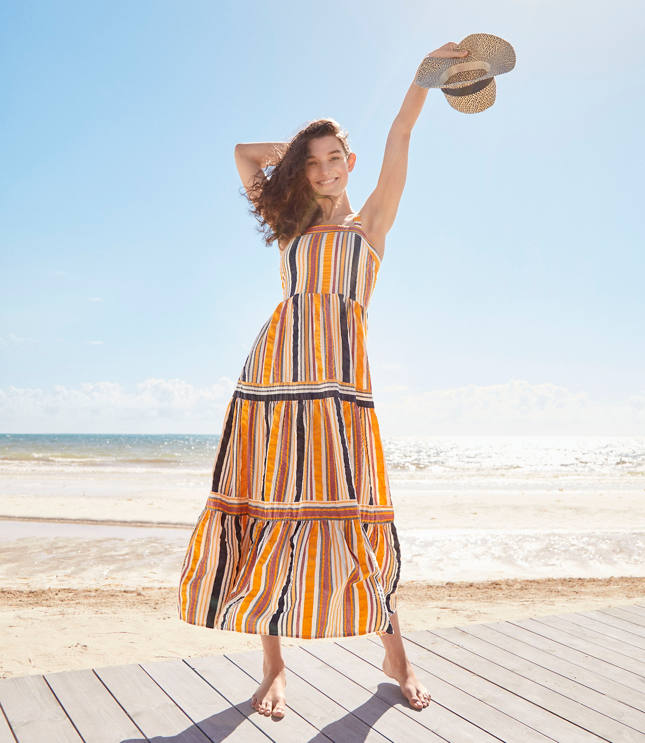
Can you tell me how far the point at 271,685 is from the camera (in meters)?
1.94

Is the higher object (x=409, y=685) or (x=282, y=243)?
(x=282, y=243)

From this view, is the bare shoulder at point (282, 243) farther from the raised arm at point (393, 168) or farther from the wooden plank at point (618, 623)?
the wooden plank at point (618, 623)

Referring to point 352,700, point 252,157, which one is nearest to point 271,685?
point 352,700

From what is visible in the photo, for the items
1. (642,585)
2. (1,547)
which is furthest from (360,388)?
(1,547)


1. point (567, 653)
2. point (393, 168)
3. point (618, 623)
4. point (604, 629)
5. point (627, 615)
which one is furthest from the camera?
point (627, 615)

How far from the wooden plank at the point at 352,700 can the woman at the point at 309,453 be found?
11cm

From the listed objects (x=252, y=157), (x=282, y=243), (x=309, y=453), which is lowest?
(x=309, y=453)

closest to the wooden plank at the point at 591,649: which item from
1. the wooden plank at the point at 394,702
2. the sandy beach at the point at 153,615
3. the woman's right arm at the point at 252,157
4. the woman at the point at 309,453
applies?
the wooden plank at the point at 394,702

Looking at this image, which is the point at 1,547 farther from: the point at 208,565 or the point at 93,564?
the point at 208,565

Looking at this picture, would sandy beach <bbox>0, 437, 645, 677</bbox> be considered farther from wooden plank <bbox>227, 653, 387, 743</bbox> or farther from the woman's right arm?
the woman's right arm

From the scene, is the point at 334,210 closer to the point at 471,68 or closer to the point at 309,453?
the point at 471,68

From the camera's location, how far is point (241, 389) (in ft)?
6.44

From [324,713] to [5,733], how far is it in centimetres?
91

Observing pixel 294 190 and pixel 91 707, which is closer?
pixel 91 707
